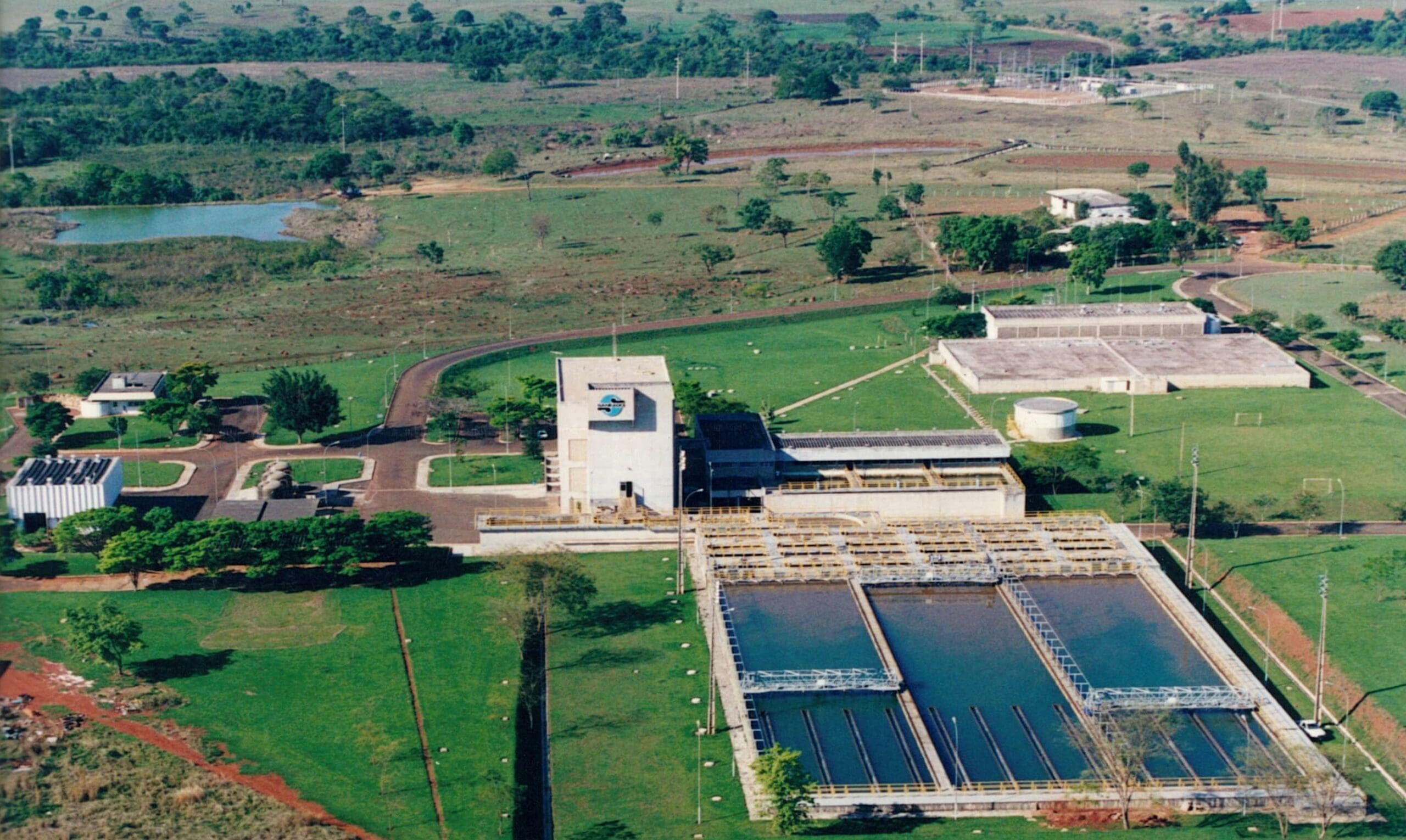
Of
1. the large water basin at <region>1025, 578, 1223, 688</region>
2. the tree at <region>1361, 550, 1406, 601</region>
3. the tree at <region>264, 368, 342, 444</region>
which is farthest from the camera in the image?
the tree at <region>264, 368, 342, 444</region>

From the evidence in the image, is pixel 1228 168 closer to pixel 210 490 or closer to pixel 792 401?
pixel 792 401

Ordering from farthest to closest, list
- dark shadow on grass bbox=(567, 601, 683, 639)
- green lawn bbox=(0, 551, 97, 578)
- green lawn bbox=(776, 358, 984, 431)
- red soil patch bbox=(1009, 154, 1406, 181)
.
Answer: red soil patch bbox=(1009, 154, 1406, 181) → green lawn bbox=(776, 358, 984, 431) → green lawn bbox=(0, 551, 97, 578) → dark shadow on grass bbox=(567, 601, 683, 639)

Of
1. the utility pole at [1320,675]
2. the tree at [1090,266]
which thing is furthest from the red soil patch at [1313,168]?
the utility pole at [1320,675]

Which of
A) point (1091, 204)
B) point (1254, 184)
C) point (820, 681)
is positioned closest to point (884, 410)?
point (820, 681)

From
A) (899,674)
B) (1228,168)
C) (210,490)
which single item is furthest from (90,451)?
(1228,168)

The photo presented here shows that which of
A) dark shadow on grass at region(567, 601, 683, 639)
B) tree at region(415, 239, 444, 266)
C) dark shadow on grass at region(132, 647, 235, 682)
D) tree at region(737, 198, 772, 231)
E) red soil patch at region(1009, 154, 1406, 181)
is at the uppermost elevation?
red soil patch at region(1009, 154, 1406, 181)

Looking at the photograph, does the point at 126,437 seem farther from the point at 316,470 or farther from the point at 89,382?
the point at 316,470

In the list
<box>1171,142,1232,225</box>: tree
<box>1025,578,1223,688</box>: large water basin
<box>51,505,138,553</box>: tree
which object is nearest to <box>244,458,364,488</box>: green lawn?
<box>51,505,138,553</box>: tree

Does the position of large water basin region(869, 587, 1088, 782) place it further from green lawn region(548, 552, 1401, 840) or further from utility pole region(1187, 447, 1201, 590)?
utility pole region(1187, 447, 1201, 590)

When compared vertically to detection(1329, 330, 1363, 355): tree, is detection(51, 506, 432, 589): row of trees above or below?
below
